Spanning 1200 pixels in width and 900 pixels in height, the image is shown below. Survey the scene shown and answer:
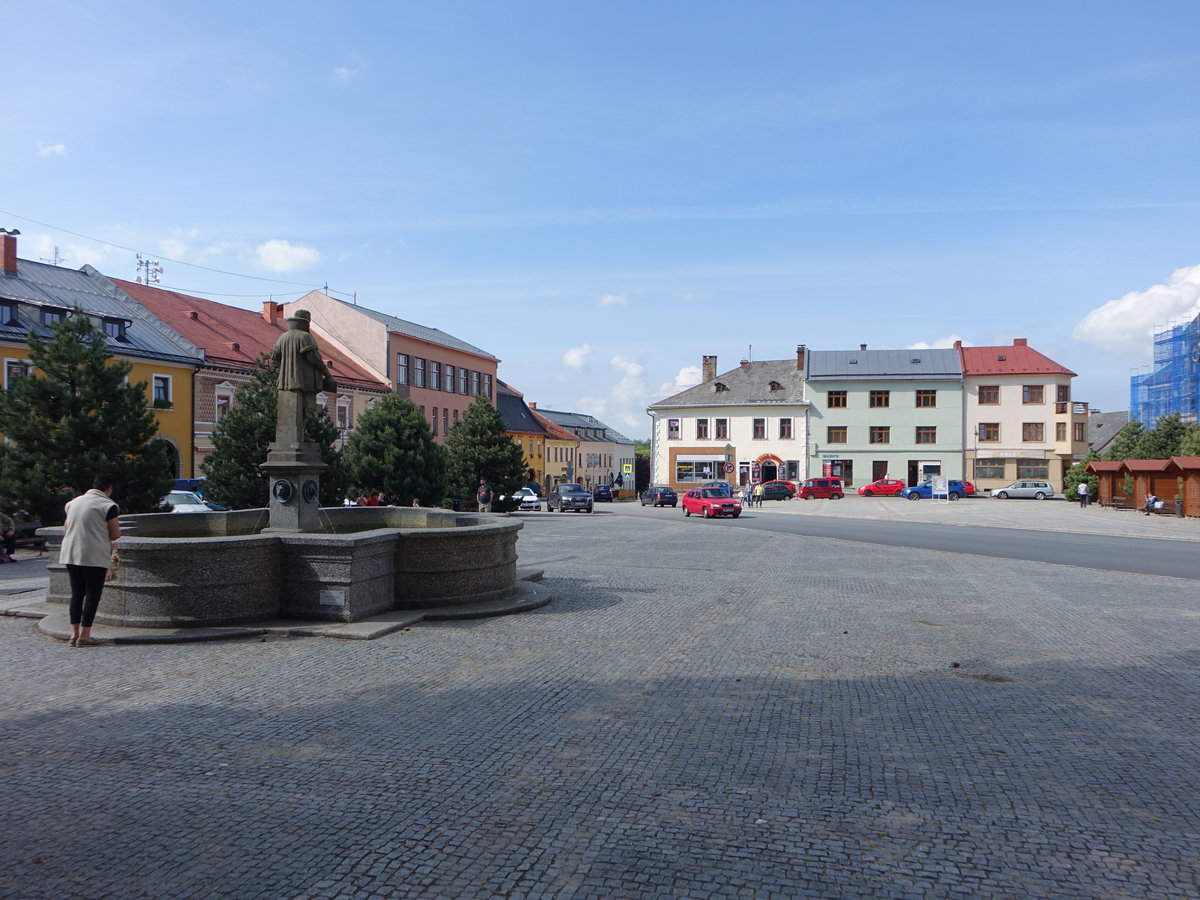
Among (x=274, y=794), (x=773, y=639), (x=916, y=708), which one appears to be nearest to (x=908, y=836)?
(x=916, y=708)

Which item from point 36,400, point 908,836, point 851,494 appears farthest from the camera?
point 851,494

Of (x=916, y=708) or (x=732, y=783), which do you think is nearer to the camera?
(x=732, y=783)

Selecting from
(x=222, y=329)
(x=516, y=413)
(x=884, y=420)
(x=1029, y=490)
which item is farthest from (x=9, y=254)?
(x=1029, y=490)

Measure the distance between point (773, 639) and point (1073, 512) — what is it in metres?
40.4

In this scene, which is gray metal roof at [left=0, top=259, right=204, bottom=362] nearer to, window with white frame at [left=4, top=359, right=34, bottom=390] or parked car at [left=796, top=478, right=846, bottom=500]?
window with white frame at [left=4, top=359, right=34, bottom=390]

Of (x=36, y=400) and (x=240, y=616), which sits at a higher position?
(x=36, y=400)

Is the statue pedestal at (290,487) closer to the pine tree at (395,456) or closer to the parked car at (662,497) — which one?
the pine tree at (395,456)

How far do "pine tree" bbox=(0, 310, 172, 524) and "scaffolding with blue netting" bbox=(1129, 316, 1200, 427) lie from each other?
6515cm

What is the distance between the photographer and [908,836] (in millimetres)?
4418

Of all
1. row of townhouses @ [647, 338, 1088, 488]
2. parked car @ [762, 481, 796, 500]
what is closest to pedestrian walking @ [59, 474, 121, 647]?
parked car @ [762, 481, 796, 500]

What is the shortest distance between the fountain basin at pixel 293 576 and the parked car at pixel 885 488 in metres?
59.2

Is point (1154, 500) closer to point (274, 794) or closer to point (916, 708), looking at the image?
point (916, 708)

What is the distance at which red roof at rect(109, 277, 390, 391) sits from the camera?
42.3 m

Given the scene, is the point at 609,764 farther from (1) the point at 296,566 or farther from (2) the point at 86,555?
(2) the point at 86,555
